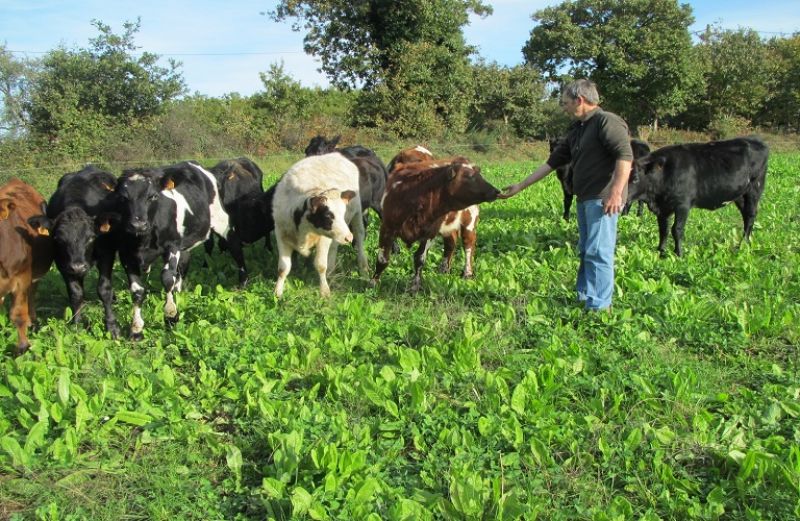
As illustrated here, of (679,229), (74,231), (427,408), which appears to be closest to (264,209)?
(74,231)

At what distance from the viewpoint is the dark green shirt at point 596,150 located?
4.94 meters

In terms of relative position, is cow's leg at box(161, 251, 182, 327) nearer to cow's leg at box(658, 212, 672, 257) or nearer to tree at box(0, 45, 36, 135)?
cow's leg at box(658, 212, 672, 257)

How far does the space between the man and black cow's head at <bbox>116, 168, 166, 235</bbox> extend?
4.17 m

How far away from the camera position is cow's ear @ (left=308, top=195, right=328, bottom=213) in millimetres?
6551

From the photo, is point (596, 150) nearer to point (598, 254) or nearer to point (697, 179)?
point (598, 254)

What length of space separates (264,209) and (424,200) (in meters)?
2.62

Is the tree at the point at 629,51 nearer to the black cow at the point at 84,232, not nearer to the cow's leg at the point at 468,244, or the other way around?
the cow's leg at the point at 468,244

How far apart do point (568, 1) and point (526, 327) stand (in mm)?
50090

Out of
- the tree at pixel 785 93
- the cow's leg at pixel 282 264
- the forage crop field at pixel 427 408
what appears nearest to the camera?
the forage crop field at pixel 427 408

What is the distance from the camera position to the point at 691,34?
42.8m

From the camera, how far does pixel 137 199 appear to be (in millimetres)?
5727

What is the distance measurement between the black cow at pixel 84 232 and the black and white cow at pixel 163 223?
181 mm

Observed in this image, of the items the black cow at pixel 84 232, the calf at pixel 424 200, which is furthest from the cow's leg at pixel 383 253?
the black cow at pixel 84 232

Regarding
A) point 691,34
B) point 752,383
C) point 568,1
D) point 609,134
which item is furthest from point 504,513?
point 568,1
